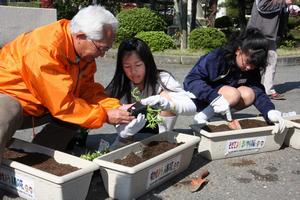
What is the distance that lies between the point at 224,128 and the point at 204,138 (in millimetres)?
298

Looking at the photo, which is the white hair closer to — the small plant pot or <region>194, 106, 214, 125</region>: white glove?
the small plant pot

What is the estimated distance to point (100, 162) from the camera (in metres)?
2.56

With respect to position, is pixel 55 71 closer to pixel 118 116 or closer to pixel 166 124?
pixel 118 116

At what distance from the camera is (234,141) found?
11.0 ft

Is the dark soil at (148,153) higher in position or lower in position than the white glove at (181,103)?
lower

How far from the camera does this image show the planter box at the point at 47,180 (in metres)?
2.34

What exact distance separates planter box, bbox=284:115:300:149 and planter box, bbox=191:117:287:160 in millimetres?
147

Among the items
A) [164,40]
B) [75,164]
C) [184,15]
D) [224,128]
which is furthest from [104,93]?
[184,15]

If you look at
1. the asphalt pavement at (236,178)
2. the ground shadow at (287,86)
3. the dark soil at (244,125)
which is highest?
the dark soil at (244,125)

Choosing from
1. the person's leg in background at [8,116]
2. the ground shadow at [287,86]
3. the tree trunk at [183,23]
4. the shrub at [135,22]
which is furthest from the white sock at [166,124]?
the shrub at [135,22]

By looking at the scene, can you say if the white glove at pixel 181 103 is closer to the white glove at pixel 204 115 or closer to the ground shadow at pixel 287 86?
the white glove at pixel 204 115

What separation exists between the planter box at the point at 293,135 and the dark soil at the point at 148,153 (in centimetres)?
107

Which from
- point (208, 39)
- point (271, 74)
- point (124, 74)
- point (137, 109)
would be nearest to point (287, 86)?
point (271, 74)

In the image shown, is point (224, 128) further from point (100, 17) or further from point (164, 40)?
point (164, 40)
